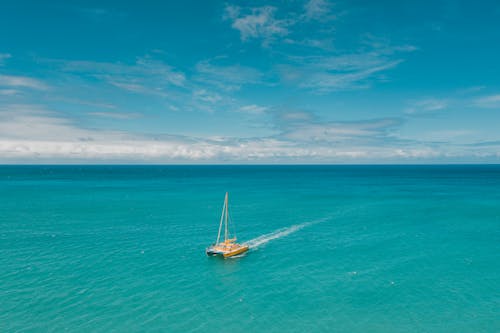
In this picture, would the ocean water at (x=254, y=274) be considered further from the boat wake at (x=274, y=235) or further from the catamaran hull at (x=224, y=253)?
the catamaran hull at (x=224, y=253)

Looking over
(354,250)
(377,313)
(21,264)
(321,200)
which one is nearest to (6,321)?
(21,264)

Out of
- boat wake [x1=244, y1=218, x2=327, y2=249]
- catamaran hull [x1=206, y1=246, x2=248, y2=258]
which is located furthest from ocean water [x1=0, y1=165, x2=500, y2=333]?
catamaran hull [x1=206, y1=246, x2=248, y2=258]

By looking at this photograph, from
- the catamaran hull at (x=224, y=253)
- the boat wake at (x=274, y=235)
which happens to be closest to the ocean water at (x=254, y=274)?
the boat wake at (x=274, y=235)

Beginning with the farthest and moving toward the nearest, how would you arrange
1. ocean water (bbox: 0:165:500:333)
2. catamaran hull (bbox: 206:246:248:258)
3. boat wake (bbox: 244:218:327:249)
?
boat wake (bbox: 244:218:327:249) < catamaran hull (bbox: 206:246:248:258) < ocean water (bbox: 0:165:500:333)

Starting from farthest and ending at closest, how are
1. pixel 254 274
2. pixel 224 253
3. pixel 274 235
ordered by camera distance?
pixel 274 235 < pixel 224 253 < pixel 254 274

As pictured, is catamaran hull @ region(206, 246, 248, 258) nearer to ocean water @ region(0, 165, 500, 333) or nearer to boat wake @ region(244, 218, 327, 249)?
ocean water @ region(0, 165, 500, 333)

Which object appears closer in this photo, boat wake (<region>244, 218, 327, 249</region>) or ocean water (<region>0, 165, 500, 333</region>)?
ocean water (<region>0, 165, 500, 333</region>)

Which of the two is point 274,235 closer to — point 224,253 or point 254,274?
point 224,253

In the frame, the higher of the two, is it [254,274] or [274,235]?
[274,235]

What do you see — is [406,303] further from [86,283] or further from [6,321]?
[6,321]

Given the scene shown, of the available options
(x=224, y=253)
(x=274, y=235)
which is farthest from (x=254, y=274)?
(x=274, y=235)

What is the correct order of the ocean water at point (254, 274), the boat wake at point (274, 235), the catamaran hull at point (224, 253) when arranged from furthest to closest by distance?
the boat wake at point (274, 235)
the catamaran hull at point (224, 253)
the ocean water at point (254, 274)
